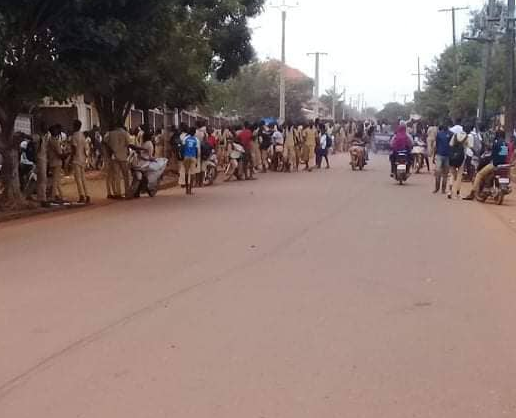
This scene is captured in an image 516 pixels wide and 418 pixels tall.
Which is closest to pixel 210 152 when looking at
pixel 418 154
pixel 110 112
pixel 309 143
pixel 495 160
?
pixel 110 112

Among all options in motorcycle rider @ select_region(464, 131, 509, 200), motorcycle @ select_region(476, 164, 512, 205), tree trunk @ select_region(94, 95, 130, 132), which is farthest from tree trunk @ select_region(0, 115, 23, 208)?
motorcycle @ select_region(476, 164, 512, 205)

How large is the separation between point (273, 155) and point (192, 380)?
23442mm

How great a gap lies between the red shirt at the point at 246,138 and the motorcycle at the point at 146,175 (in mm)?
5894

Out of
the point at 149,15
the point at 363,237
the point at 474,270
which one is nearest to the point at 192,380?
the point at 474,270

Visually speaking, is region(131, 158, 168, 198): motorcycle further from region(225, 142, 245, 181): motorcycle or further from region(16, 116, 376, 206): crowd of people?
region(225, 142, 245, 181): motorcycle

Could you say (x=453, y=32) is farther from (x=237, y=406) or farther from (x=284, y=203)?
(x=237, y=406)

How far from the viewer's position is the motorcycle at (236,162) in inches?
941

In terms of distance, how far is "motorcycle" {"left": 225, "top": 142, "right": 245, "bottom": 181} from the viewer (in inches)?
941

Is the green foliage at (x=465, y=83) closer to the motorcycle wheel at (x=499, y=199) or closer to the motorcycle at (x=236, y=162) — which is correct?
the motorcycle at (x=236, y=162)

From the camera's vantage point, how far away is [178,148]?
20.3 metres

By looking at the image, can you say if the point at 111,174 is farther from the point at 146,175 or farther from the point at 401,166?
the point at 401,166

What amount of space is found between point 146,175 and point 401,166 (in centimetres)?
735

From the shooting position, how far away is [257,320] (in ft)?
22.5

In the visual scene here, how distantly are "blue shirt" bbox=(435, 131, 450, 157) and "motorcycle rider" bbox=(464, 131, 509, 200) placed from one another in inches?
39.3
